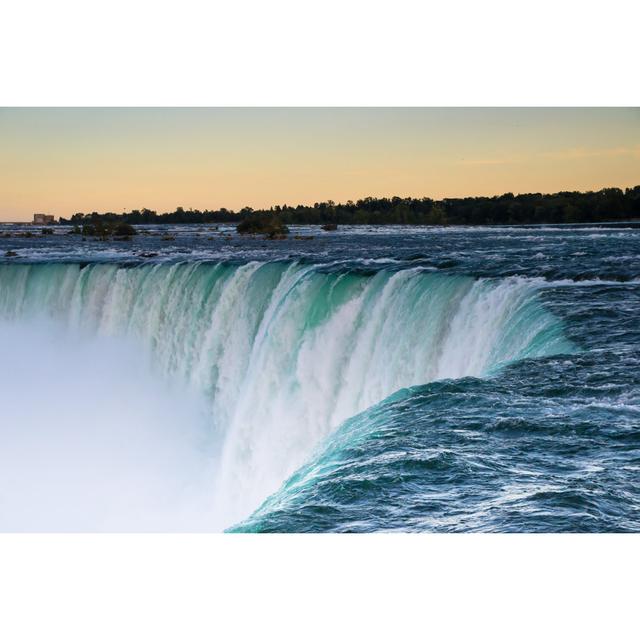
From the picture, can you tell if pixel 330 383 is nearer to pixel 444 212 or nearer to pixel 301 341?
pixel 301 341

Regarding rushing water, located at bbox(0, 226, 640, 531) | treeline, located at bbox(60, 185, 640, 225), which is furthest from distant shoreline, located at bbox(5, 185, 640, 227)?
rushing water, located at bbox(0, 226, 640, 531)

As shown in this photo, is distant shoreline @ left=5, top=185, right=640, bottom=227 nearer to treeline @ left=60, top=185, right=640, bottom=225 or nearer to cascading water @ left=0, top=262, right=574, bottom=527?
treeline @ left=60, top=185, right=640, bottom=225

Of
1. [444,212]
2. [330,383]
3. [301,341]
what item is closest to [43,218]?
[301,341]

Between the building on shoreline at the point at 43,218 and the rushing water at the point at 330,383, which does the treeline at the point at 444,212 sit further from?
the rushing water at the point at 330,383

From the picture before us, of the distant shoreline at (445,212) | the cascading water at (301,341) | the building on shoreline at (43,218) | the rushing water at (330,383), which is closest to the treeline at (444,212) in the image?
the distant shoreline at (445,212)
